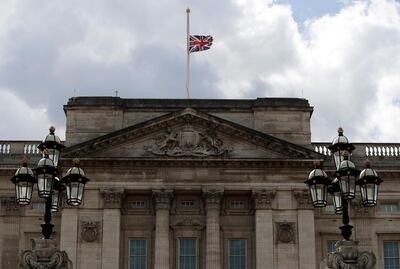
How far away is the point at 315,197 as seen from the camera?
76.4 feet

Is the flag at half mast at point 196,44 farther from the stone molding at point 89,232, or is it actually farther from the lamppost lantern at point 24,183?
the lamppost lantern at point 24,183

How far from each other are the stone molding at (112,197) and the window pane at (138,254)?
251 cm

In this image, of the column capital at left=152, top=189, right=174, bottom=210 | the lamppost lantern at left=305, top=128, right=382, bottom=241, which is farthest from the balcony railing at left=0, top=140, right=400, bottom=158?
the lamppost lantern at left=305, top=128, right=382, bottom=241

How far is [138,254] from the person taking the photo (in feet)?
166

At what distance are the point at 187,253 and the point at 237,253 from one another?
9.95 ft

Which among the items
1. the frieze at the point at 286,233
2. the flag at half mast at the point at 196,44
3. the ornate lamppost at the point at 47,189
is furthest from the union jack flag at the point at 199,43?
the ornate lamppost at the point at 47,189

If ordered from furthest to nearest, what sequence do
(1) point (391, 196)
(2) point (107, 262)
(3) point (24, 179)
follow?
(1) point (391, 196), (2) point (107, 262), (3) point (24, 179)

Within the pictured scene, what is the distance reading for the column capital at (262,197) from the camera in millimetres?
50219

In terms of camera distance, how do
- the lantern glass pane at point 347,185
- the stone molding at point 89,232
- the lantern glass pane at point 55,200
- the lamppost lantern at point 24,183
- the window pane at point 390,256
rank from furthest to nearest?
the window pane at point 390,256 < the stone molding at point 89,232 < the lantern glass pane at point 55,200 < the lamppost lantern at point 24,183 < the lantern glass pane at point 347,185

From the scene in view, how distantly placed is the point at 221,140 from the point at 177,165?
10.4 feet

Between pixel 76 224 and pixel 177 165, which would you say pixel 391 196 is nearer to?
pixel 177 165

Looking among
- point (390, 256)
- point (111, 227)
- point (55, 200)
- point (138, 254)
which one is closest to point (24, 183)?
point (55, 200)

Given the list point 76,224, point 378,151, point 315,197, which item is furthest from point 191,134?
point 315,197

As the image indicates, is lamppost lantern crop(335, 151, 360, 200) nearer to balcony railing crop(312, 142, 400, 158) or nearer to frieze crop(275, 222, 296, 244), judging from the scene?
frieze crop(275, 222, 296, 244)
